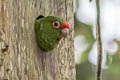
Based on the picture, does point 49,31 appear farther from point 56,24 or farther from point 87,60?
point 87,60

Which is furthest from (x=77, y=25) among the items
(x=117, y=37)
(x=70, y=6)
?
(x=70, y=6)

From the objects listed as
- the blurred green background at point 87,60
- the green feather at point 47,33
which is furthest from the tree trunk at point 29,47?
the blurred green background at point 87,60

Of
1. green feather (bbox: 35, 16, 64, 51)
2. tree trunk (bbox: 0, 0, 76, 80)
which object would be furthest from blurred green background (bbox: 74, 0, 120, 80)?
green feather (bbox: 35, 16, 64, 51)

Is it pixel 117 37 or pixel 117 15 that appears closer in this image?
pixel 117 37

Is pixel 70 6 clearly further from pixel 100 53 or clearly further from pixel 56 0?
pixel 100 53

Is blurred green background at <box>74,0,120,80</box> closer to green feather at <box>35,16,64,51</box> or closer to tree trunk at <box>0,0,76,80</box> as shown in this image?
tree trunk at <box>0,0,76,80</box>

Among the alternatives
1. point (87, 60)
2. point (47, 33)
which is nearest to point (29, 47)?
point (47, 33)
